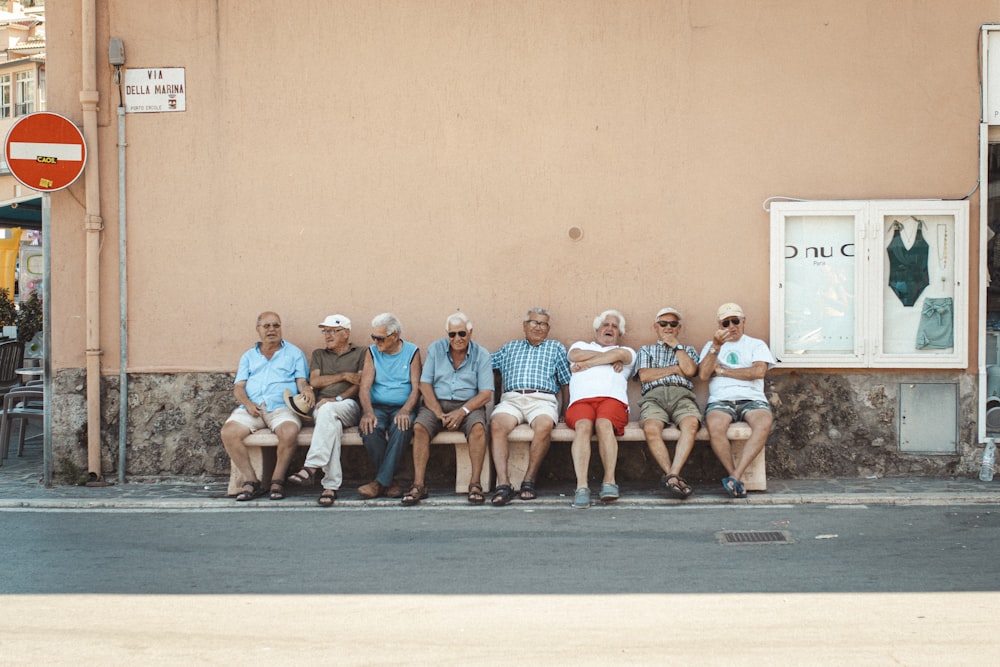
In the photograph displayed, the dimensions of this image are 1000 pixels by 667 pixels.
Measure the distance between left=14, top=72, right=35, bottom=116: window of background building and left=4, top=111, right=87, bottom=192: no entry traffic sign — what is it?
73.6ft

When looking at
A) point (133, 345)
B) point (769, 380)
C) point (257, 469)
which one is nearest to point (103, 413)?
point (133, 345)

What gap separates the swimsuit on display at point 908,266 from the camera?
309 inches

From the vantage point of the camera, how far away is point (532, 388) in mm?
7645

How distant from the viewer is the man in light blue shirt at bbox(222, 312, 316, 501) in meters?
7.50

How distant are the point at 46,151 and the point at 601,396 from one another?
4.81m

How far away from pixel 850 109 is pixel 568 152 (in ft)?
7.41

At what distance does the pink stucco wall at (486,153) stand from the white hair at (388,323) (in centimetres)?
42

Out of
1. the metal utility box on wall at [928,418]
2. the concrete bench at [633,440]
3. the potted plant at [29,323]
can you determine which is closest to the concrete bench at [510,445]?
the concrete bench at [633,440]

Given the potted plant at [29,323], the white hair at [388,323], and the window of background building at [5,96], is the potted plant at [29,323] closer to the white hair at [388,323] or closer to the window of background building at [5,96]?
the white hair at [388,323]

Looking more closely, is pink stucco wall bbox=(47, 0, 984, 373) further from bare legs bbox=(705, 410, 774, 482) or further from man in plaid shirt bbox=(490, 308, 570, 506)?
bare legs bbox=(705, 410, 774, 482)

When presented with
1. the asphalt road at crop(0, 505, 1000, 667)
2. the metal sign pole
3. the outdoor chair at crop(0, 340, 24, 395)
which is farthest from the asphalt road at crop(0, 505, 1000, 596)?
the outdoor chair at crop(0, 340, 24, 395)

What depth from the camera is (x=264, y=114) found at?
8.14 metres

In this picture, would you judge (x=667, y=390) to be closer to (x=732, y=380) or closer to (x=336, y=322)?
(x=732, y=380)

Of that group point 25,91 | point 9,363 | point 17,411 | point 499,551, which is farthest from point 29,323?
point 25,91
